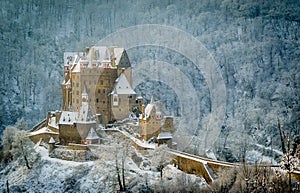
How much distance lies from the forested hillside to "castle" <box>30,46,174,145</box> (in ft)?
75.0

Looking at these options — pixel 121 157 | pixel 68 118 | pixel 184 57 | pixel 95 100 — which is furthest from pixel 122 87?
pixel 184 57

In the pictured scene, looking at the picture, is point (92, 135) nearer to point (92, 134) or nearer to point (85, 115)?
point (92, 134)

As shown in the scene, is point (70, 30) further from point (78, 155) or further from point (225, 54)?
point (78, 155)

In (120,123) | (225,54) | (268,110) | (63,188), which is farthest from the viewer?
(225,54)

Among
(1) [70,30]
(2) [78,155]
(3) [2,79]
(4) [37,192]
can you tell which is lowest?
(4) [37,192]

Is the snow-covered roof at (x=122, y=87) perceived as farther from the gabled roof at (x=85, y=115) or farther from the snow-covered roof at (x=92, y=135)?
the snow-covered roof at (x=92, y=135)

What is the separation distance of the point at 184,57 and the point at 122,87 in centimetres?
4703

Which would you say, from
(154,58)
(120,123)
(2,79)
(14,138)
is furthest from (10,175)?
(154,58)

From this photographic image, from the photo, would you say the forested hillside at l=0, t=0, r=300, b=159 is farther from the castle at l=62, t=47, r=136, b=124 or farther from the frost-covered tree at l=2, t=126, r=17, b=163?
the frost-covered tree at l=2, t=126, r=17, b=163

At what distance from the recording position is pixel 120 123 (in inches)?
2089

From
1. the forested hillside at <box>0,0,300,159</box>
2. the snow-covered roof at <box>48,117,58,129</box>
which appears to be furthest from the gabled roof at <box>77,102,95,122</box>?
the forested hillside at <box>0,0,300,159</box>

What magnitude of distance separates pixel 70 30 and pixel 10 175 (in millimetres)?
62153

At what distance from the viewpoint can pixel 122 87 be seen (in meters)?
55.0

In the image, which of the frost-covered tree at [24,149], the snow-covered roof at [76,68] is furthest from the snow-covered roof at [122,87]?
the frost-covered tree at [24,149]
